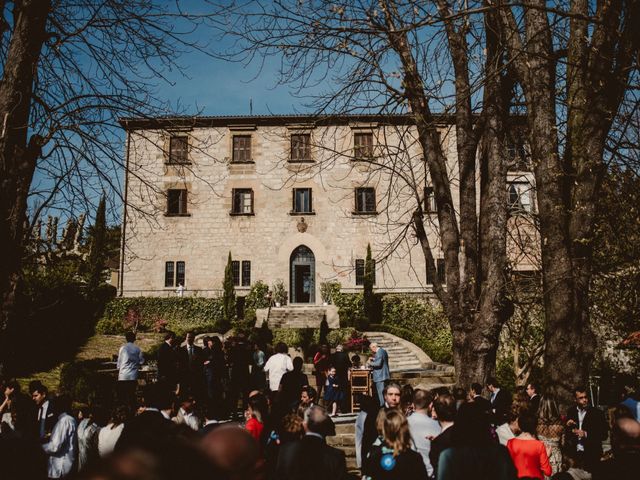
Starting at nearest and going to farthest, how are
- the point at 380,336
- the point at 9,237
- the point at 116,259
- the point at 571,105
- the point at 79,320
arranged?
the point at 9,237 → the point at 571,105 → the point at 380,336 → the point at 79,320 → the point at 116,259

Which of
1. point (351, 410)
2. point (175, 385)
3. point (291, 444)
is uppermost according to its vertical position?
point (291, 444)

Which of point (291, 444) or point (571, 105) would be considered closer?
point (291, 444)

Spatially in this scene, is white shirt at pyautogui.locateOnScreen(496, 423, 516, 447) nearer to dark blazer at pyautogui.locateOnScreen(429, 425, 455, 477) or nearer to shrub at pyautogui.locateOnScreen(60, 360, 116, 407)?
dark blazer at pyautogui.locateOnScreen(429, 425, 455, 477)

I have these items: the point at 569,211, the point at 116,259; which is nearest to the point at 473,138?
the point at 569,211

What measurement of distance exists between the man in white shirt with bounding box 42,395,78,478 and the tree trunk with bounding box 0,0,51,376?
1.57m

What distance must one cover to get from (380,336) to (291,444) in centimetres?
2067

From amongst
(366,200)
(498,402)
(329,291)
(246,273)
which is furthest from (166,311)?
(498,402)

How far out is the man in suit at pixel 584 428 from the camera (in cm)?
645

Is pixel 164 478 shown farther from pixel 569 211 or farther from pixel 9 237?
pixel 569 211

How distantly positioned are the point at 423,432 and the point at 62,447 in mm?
4331

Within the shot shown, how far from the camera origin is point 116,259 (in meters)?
49.1

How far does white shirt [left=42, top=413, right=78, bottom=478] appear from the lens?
6.13 metres

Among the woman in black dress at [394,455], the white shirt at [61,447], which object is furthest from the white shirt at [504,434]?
the white shirt at [61,447]

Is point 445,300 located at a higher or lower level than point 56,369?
higher
